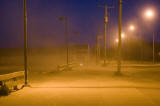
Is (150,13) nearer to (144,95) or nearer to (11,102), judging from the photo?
(144,95)

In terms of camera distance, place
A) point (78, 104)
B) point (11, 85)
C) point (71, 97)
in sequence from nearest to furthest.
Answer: point (78, 104), point (71, 97), point (11, 85)

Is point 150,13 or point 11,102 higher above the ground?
point 150,13

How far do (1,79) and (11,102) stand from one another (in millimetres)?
3912

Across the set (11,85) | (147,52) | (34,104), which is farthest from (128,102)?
(147,52)

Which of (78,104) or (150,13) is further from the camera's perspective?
(150,13)

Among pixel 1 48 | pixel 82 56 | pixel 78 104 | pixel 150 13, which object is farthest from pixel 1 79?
pixel 1 48

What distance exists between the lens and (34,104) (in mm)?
9977

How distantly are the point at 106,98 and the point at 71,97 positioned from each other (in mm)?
1763

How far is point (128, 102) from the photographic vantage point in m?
10.1

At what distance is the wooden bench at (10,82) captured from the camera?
40.4 ft

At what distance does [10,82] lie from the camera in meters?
16.2

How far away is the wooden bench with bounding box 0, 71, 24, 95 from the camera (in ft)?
40.4

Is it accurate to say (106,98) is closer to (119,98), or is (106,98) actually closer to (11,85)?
(119,98)

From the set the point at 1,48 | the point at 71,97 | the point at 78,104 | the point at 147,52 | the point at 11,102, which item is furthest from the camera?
the point at 1,48
